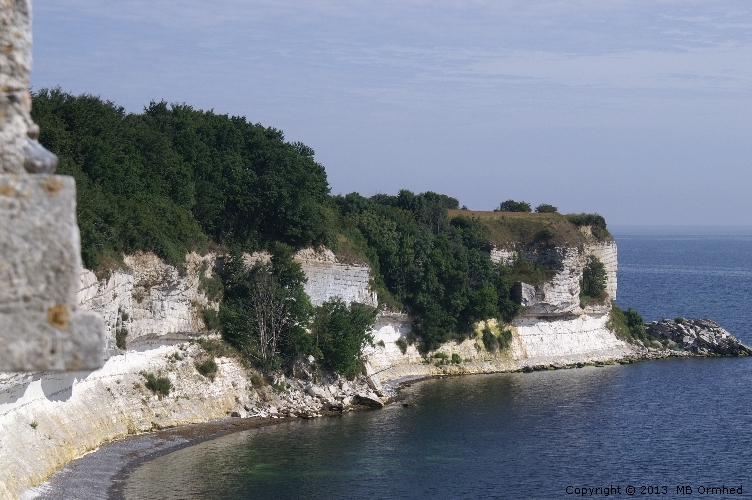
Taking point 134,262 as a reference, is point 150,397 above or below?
below

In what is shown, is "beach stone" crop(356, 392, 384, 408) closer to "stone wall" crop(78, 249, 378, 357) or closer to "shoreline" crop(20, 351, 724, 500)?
"shoreline" crop(20, 351, 724, 500)

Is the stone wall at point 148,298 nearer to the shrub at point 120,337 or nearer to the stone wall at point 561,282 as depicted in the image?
the shrub at point 120,337

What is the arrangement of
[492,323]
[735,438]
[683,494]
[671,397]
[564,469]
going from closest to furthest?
[683,494] → [564,469] → [735,438] → [671,397] → [492,323]

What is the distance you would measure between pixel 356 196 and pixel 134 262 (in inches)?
1148

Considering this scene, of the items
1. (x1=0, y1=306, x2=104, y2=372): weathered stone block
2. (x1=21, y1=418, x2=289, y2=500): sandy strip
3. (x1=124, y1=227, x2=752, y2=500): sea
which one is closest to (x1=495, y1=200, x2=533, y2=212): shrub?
(x1=124, y1=227, x2=752, y2=500): sea

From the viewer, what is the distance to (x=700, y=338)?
7231 cm

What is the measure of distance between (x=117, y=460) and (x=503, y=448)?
15154 millimetres

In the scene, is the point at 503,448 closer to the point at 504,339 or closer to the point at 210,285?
the point at 210,285

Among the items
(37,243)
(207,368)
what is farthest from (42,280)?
(207,368)

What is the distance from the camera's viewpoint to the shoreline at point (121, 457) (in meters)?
29.6

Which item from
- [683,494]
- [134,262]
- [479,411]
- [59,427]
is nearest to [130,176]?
[134,262]

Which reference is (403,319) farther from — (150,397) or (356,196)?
(150,397)

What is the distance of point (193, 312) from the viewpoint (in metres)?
45.2

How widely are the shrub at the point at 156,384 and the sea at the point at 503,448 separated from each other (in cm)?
347
